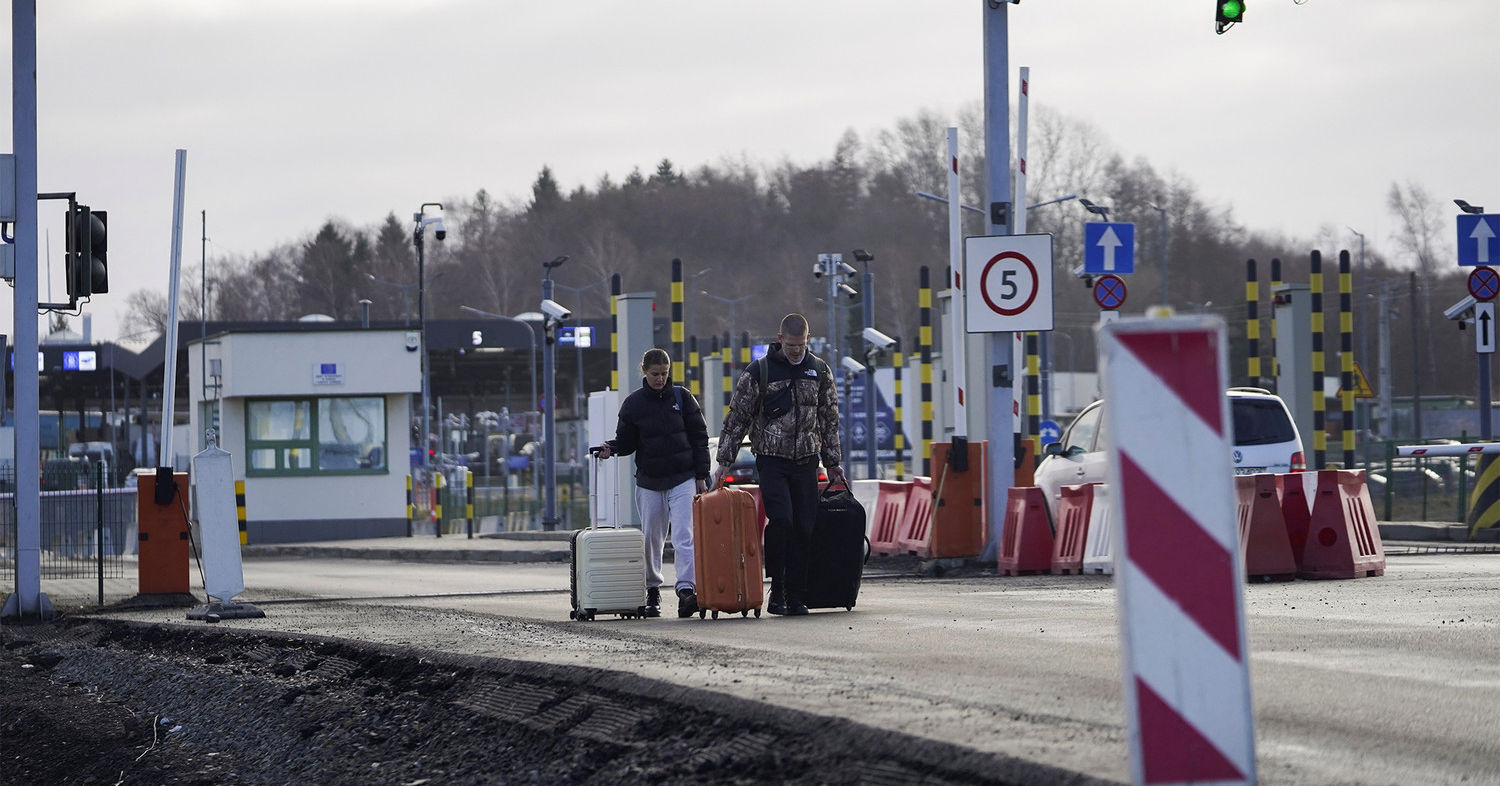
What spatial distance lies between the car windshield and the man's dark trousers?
883 centimetres

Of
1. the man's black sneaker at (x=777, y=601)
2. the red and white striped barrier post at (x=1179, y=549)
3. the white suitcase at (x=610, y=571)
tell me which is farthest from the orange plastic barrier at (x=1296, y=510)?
the red and white striped barrier post at (x=1179, y=549)

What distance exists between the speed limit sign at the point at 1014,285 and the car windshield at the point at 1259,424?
4.01 meters

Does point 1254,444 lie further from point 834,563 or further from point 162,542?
point 162,542

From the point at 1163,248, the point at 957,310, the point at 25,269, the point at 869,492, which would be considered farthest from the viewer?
the point at 1163,248

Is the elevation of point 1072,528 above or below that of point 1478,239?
below

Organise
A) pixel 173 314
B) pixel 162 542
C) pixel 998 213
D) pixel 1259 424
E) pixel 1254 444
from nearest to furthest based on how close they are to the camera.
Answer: pixel 162 542 < pixel 173 314 < pixel 998 213 < pixel 1254 444 < pixel 1259 424

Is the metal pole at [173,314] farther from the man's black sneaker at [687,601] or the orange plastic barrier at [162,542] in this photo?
the man's black sneaker at [687,601]

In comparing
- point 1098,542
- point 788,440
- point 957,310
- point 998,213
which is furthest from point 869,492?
point 788,440

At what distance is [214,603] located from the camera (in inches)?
536

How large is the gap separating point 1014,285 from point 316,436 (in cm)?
2391

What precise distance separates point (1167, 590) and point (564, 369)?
3165 inches

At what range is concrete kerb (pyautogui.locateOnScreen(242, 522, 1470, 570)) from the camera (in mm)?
25234

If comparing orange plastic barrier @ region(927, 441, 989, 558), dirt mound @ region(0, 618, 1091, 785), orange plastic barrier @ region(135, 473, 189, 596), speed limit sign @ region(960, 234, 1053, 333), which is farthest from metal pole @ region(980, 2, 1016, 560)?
dirt mound @ region(0, 618, 1091, 785)

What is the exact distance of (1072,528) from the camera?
54.9ft
